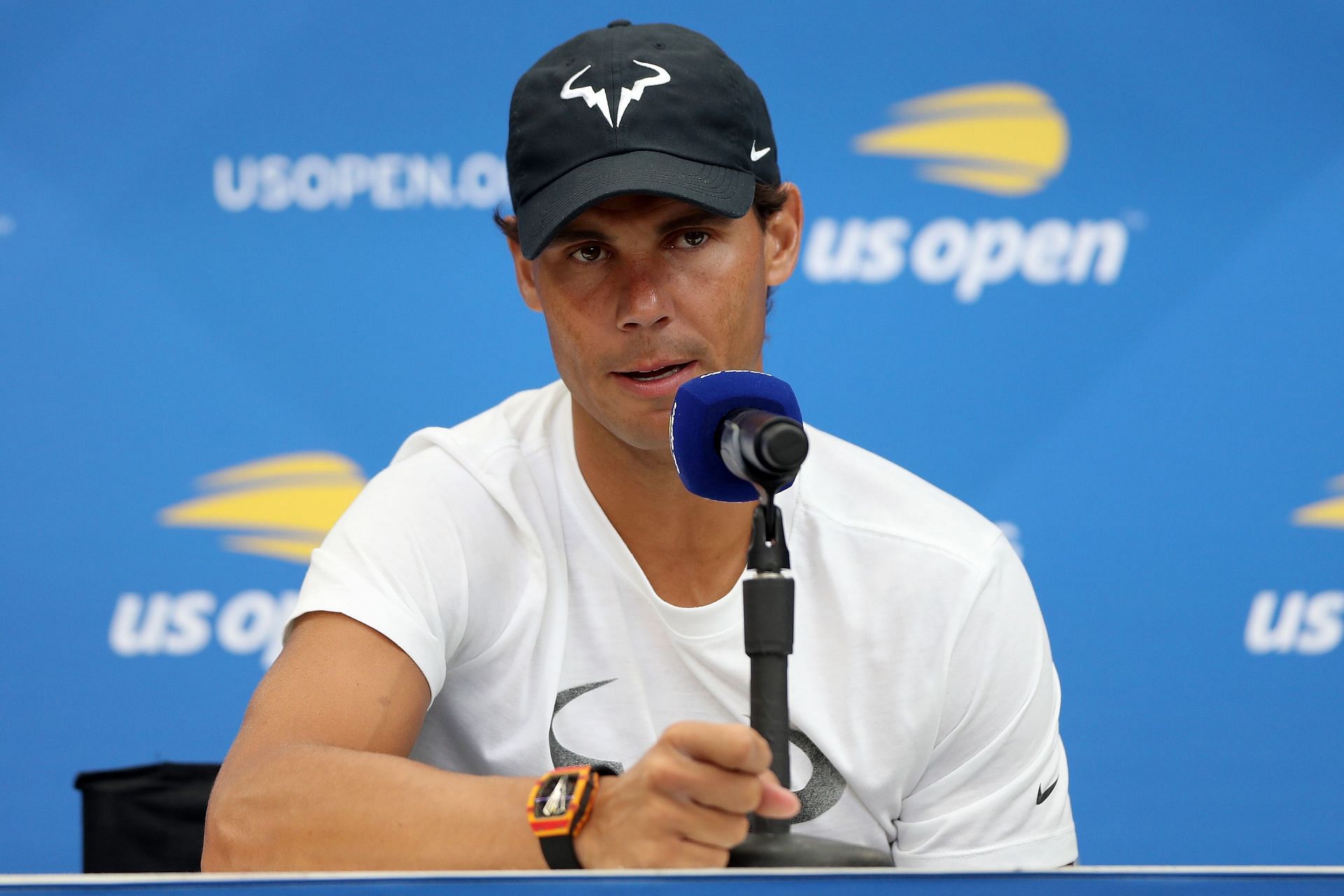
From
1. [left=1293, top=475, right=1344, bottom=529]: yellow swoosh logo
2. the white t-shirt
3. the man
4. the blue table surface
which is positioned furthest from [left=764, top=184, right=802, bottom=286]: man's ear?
[left=1293, top=475, right=1344, bottom=529]: yellow swoosh logo

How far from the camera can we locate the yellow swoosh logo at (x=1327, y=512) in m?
2.45

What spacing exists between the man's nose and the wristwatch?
560mm

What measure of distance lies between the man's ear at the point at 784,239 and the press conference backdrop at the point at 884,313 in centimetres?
78

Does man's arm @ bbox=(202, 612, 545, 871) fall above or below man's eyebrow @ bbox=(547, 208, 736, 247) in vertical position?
below

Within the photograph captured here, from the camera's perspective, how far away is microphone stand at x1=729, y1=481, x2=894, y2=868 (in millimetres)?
821

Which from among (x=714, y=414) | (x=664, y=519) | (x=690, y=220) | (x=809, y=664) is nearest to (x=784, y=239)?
(x=690, y=220)

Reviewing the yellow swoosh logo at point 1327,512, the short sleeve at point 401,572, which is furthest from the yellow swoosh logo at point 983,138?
the short sleeve at point 401,572

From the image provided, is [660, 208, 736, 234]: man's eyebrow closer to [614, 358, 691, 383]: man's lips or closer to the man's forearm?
[614, 358, 691, 383]: man's lips

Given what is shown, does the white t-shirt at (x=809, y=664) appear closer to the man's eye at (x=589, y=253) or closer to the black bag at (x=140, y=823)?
the man's eye at (x=589, y=253)

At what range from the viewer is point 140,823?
1.70 meters

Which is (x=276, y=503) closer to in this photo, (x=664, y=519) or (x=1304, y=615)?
(x=664, y=519)

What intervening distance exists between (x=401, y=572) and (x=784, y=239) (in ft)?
2.18

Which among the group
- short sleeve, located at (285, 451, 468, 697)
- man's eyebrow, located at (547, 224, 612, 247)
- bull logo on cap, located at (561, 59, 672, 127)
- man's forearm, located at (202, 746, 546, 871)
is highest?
bull logo on cap, located at (561, 59, 672, 127)

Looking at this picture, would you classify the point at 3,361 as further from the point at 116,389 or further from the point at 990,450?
the point at 990,450
